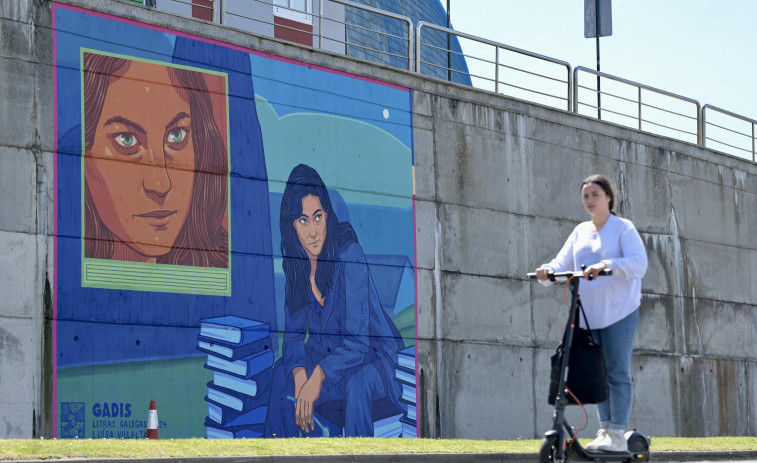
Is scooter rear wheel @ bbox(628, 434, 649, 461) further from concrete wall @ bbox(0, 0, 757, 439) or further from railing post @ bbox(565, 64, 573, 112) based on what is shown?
railing post @ bbox(565, 64, 573, 112)

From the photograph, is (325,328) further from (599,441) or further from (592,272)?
(592,272)

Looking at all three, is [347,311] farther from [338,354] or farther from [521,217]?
[521,217]

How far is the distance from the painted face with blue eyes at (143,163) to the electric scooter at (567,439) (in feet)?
26.9

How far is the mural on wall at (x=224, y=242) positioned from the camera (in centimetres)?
1345

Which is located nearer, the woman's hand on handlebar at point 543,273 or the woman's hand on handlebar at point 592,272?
the woman's hand on handlebar at point 592,272

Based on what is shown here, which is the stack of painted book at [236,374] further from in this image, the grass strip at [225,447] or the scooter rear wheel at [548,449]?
the scooter rear wheel at [548,449]

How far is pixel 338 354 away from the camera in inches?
615

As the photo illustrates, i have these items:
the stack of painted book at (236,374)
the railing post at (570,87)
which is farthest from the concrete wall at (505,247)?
the stack of painted book at (236,374)

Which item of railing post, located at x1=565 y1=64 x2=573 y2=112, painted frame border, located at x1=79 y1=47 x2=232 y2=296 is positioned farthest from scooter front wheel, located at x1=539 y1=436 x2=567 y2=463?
railing post, located at x1=565 y1=64 x2=573 y2=112

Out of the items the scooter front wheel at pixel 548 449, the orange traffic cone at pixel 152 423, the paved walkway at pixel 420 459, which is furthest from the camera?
the orange traffic cone at pixel 152 423

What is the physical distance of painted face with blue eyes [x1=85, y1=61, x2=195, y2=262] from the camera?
541 inches

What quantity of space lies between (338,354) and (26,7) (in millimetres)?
6258

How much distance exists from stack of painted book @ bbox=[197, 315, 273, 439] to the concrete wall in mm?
2214

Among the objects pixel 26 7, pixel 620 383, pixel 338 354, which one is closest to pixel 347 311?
pixel 338 354
